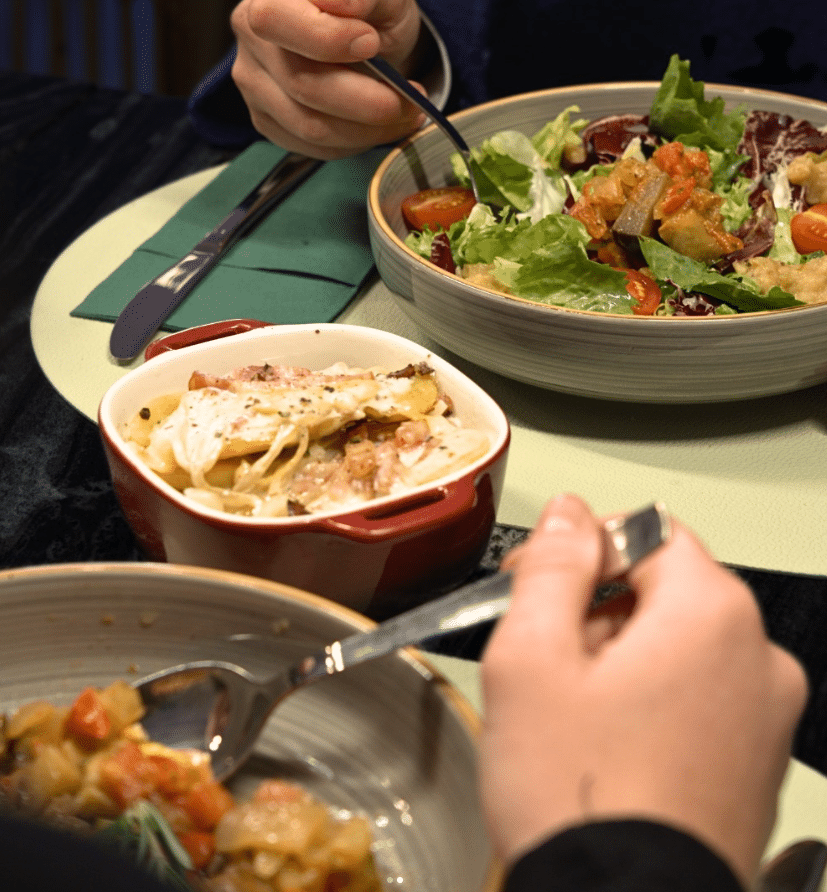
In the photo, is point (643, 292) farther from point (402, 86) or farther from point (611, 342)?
point (402, 86)

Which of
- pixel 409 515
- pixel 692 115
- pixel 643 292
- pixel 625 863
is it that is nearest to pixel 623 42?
pixel 692 115

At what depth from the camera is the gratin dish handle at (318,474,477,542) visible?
916 millimetres

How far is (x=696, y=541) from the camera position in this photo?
0.68 meters

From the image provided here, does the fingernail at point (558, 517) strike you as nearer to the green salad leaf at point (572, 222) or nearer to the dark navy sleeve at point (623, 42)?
the green salad leaf at point (572, 222)

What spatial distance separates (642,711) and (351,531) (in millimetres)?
396

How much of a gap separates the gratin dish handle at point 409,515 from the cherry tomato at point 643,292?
59 cm

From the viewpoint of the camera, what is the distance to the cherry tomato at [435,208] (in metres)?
1.67

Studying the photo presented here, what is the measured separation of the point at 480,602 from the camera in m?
0.68

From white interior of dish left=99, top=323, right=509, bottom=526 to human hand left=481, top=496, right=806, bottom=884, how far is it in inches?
14.3

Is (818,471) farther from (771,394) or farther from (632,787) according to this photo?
(632,787)

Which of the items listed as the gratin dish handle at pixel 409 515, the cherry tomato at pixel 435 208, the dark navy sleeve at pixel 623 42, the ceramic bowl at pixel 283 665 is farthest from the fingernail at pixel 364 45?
the ceramic bowl at pixel 283 665

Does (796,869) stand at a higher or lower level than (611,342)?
lower

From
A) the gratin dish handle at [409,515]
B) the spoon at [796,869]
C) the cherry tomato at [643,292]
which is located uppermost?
the gratin dish handle at [409,515]

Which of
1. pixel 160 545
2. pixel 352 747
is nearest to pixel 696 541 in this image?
pixel 352 747
